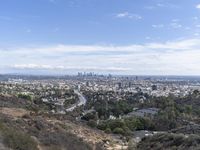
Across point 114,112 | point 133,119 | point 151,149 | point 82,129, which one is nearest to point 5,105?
point 82,129

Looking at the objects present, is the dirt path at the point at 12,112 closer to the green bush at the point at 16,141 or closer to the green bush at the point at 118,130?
the green bush at the point at 118,130

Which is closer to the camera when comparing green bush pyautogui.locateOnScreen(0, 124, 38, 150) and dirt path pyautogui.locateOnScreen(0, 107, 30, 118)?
green bush pyautogui.locateOnScreen(0, 124, 38, 150)

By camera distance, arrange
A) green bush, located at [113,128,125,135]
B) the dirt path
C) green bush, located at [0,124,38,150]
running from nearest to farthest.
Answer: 1. green bush, located at [0,124,38,150]
2. the dirt path
3. green bush, located at [113,128,125,135]

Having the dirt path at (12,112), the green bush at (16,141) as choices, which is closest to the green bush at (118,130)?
the dirt path at (12,112)

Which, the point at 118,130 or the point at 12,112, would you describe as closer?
the point at 12,112

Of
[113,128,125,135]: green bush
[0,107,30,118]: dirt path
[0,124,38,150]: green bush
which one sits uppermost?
[0,124,38,150]: green bush

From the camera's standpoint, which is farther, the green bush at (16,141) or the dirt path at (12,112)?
the dirt path at (12,112)

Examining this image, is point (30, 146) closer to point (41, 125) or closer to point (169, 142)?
point (169, 142)

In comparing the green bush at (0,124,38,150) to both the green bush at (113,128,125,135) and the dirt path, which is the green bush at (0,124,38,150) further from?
the green bush at (113,128,125,135)

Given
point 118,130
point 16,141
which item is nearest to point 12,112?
point 118,130

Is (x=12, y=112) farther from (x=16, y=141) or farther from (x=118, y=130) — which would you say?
(x=16, y=141)

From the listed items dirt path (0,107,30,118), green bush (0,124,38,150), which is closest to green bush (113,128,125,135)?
dirt path (0,107,30,118)
